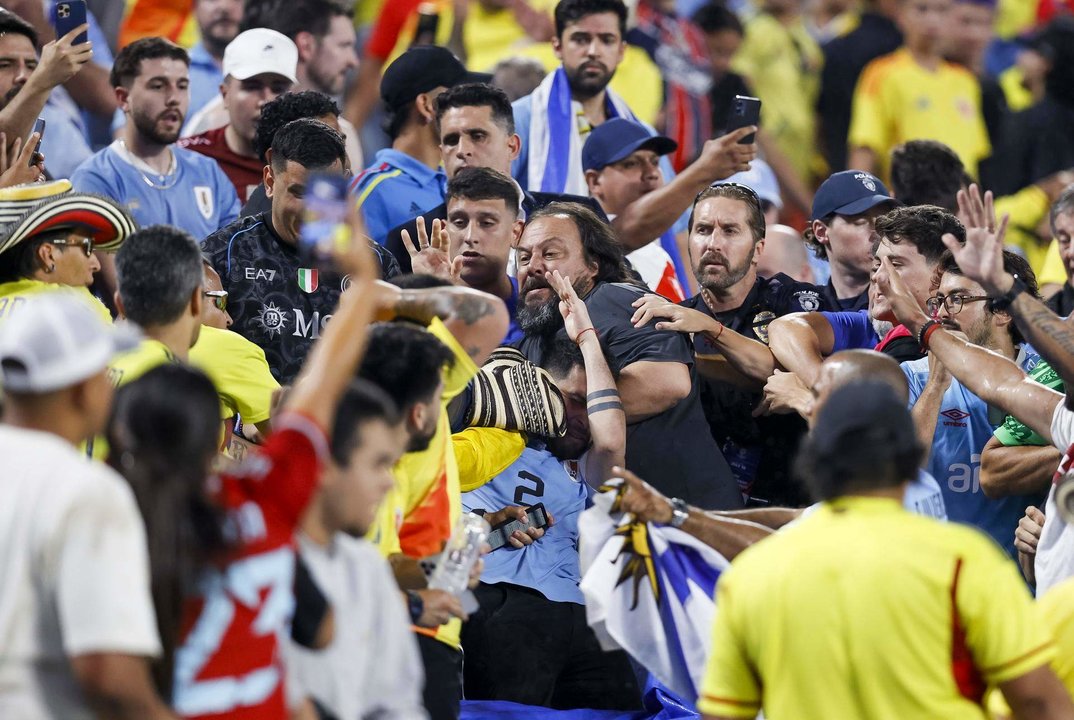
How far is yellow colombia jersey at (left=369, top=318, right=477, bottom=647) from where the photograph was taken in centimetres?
498

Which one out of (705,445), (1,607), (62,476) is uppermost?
(62,476)

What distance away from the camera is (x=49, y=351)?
360 centimetres

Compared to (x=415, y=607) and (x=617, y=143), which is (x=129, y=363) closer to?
(x=415, y=607)

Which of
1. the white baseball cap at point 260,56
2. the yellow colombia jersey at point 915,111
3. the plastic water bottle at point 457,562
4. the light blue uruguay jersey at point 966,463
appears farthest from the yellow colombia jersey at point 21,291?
the yellow colombia jersey at point 915,111

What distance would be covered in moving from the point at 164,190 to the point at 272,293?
167cm

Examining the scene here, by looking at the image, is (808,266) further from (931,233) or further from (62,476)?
(62,476)

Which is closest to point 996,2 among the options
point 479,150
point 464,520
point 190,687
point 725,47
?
point 725,47

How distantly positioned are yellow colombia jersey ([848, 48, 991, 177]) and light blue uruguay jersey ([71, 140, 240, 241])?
578 cm

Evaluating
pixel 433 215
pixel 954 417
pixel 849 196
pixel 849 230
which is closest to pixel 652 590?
pixel 954 417

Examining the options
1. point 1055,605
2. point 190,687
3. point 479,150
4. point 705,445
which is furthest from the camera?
point 479,150

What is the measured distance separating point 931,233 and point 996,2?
819 cm

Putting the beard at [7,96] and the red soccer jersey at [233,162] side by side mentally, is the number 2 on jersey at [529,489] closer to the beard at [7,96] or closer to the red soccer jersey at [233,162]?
the red soccer jersey at [233,162]

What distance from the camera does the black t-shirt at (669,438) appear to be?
6867 mm

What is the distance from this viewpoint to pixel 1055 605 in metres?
4.32
